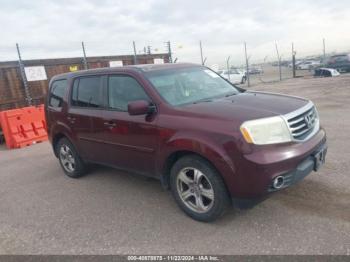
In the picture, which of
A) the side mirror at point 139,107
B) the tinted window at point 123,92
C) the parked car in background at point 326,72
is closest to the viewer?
the side mirror at point 139,107

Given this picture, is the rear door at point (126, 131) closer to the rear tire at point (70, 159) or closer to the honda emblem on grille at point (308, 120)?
the rear tire at point (70, 159)

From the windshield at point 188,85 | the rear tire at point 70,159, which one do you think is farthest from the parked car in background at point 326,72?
the rear tire at point 70,159

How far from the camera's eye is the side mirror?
11.8 feet

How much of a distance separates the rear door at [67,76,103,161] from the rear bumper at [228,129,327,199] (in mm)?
2320

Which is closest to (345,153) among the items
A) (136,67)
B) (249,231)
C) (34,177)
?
(249,231)

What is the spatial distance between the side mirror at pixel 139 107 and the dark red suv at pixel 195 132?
Answer: 0.01 m

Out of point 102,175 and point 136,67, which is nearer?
point 136,67

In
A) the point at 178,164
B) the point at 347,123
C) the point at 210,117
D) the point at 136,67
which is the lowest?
the point at 347,123

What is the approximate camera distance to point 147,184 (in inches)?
191

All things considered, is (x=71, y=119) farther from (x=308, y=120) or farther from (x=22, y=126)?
(x=22, y=126)

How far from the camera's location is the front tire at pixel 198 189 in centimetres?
330

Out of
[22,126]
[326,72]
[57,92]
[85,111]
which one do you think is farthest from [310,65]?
[85,111]

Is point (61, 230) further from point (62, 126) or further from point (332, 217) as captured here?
point (332, 217)

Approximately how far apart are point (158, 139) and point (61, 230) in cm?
155
